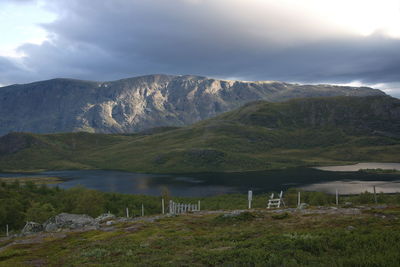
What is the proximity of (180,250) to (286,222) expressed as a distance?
46.3ft

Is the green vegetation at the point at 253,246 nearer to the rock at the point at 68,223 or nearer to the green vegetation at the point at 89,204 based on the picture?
the rock at the point at 68,223

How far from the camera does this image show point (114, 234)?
129ft

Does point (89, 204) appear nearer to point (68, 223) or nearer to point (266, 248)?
point (68, 223)

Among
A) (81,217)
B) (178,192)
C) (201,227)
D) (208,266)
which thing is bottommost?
(178,192)

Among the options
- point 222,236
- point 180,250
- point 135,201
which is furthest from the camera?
point 135,201

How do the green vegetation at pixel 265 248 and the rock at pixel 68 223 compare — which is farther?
the rock at pixel 68 223

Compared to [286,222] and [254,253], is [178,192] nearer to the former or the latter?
[286,222]

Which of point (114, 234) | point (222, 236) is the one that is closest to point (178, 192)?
point (114, 234)

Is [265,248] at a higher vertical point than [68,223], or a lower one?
higher

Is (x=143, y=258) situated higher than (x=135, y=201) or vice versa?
(x=143, y=258)

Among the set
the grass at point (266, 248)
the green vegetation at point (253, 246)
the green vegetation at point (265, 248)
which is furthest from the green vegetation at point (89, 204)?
the grass at point (266, 248)

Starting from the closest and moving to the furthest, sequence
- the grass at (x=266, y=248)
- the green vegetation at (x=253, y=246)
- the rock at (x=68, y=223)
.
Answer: the grass at (x=266, y=248) < the green vegetation at (x=253, y=246) < the rock at (x=68, y=223)

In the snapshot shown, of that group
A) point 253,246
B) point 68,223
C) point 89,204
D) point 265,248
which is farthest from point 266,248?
point 89,204

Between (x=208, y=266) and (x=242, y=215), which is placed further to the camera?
(x=242, y=215)
